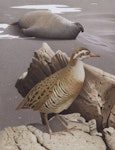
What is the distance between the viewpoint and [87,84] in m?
1.51

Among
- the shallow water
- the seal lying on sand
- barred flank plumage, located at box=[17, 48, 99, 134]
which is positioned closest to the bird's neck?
barred flank plumage, located at box=[17, 48, 99, 134]

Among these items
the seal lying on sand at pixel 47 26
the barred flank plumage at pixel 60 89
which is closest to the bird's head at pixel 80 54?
the barred flank plumage at pixel 60 89

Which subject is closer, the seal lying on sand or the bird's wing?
the bird's wing

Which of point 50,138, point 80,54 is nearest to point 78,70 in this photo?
point 80,54

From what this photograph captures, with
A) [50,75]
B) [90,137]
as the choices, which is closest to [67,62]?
[50,75]

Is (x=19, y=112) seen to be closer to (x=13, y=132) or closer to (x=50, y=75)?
(x=13, y=132)

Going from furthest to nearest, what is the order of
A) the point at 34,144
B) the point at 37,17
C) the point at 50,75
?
the point at 37,17, the point at 50,75, the point at 34,144

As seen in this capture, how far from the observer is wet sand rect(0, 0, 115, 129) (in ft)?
4.98

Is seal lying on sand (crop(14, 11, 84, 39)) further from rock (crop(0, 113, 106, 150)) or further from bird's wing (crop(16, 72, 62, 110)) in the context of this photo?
rock (crop(0, 113, 106, 150))

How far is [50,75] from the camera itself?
152cm

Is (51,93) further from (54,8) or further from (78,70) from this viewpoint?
(54,8)

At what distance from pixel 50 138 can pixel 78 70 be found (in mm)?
286

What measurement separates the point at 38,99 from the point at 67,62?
19 centimetres

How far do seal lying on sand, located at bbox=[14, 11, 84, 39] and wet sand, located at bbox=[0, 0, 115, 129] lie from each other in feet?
0.10
